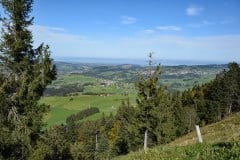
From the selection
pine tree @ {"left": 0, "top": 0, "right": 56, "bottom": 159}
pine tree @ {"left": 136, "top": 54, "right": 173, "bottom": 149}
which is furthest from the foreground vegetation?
pine tree @ {"left": 136, "top": 54, "right": 173, "bottom": 149}

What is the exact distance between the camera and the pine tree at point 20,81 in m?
28.9

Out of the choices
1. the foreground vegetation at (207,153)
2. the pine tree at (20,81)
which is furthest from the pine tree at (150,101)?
the foreground vegetation at (207,153)

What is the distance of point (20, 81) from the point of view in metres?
29.6

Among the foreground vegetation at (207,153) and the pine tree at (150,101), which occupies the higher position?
the foreground vegetation at (207,153)

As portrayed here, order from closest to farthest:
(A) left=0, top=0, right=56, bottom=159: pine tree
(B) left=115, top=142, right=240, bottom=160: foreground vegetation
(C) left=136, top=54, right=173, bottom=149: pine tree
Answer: (B) left=115, top=142, right=240, bottom=160: foreground vegetation, (A) left=0, top=0, right=56, bottom=159: pine tree, (C) left=136, top=54, right=173, bottom=149: pine tree

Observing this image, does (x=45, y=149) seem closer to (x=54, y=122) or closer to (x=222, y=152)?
(x=222, y=152)

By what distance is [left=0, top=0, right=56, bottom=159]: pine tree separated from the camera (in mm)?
28922

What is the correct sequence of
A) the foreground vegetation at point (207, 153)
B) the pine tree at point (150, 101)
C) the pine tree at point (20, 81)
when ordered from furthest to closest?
1. the pine tree at point (150, 101)
2. the pine tree at point (20, 81)
3. the foreground vegetation at point (207, 153)

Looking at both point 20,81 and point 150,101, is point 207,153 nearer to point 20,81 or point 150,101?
point 20,81

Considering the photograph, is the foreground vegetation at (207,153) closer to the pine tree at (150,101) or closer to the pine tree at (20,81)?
the pine tree at (20,81)

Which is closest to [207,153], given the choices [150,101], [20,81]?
[20,81]

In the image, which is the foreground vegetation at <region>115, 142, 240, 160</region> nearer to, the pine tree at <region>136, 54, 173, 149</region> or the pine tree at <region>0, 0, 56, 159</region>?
the pine tree at <region>0, 0, 56, 159</region>

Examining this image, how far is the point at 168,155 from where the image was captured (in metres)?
16.4

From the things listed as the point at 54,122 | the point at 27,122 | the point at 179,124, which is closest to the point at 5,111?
the point at 27,122
